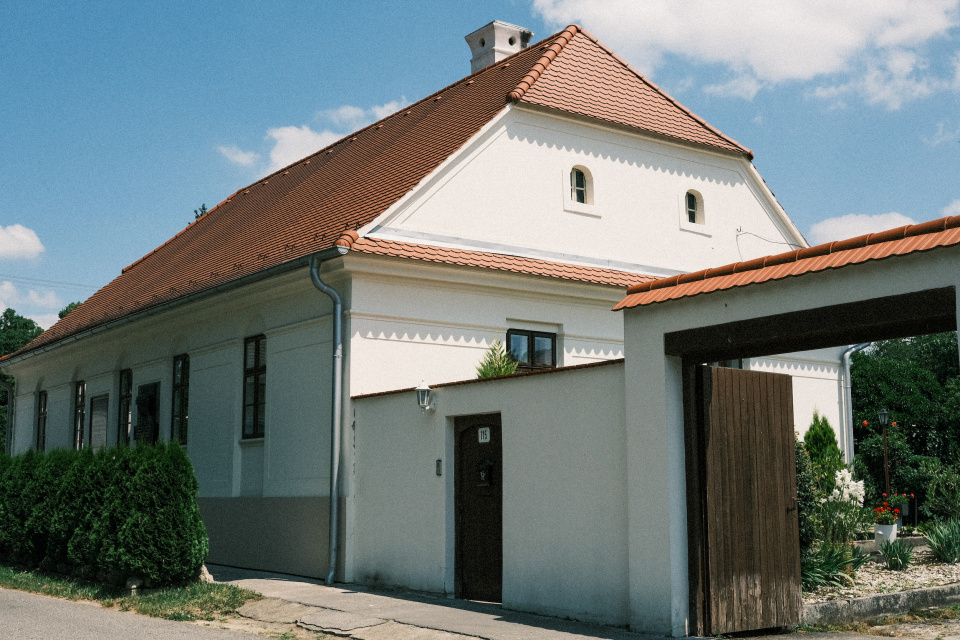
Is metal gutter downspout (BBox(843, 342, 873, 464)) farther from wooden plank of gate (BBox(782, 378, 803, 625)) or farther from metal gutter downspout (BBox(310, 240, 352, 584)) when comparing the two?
metal gutter downspout (BBox(310, 240, 352, 584))

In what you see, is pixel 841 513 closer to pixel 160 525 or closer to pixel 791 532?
pixel 791 532

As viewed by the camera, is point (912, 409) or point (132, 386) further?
→ point (912, 409)

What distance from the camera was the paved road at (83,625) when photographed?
9.33 metres

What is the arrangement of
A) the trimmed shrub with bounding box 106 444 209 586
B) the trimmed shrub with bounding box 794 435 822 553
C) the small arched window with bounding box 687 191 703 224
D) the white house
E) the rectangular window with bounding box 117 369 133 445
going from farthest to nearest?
the rectangular window with bounding box 117 369 133 445, the small arched window with bounding box 687 191 703 224, the white house, the trimmed shrub with bounding box 106 444 209 586, the trimmed shrub with bounding box 794 435 822 553

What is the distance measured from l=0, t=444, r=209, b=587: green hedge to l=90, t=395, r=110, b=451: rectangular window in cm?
702

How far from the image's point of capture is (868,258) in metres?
7.78

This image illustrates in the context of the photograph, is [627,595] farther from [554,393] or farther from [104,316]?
[104,316]

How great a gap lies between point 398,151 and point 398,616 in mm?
9702

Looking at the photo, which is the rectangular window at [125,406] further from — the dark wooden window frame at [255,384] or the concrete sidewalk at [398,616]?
the concrete sidewalk at [398,616]

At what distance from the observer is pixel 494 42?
73.7 feet

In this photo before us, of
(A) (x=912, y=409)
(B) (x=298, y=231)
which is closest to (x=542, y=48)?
(B) (x=298, y=231)

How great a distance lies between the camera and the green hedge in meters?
12.4

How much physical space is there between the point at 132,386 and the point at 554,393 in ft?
42.4

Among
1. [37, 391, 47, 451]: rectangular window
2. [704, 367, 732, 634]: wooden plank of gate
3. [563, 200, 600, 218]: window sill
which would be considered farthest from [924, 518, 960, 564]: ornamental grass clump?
[37, 391, 47, 451]: rectangular window
